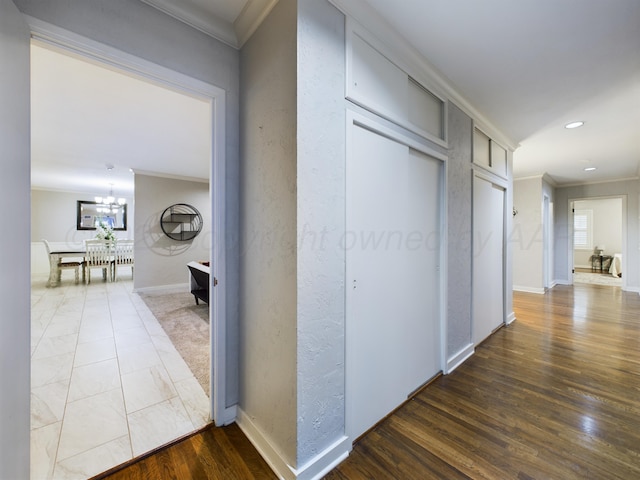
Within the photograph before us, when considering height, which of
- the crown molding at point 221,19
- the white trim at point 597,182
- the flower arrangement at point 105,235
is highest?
the white trim at point 597,182

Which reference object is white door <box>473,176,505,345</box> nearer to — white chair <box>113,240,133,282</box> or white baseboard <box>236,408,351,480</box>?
white baseboard <box>236,408,351,480</box>

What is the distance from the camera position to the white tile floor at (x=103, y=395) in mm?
1466

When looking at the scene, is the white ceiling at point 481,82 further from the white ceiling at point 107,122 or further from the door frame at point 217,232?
the door frame at point 217,232

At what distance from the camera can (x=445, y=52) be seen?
1.88m

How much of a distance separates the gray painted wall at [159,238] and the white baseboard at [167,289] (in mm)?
41

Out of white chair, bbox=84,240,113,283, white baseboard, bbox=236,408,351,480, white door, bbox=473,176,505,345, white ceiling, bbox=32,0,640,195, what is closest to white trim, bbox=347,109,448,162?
white ceiling, bbox=32,0,640,195

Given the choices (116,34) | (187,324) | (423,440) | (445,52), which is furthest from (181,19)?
(187,324)

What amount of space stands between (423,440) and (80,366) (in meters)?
2.96

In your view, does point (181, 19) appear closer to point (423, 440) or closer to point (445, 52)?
point (445, 52)

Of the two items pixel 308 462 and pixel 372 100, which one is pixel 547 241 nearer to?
pixel 372 100

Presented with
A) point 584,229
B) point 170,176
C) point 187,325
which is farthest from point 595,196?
point 170,176

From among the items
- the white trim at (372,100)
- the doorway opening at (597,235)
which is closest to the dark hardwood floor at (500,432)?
the white trim at (372,100)

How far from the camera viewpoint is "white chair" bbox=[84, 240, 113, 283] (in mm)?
5781

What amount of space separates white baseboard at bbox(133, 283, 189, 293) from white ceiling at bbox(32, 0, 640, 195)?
256cm
